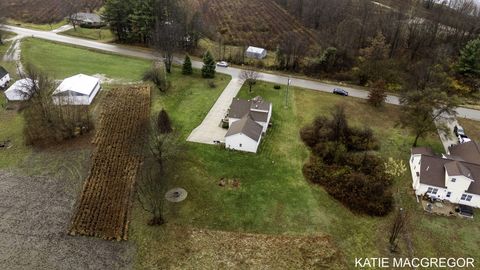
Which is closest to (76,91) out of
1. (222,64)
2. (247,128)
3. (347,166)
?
(247,128)

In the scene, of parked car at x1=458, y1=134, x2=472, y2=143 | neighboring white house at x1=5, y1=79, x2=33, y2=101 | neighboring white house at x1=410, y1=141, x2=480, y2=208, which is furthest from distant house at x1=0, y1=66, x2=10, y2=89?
parked car at x1=458, y1=134, x2=472, y2=143

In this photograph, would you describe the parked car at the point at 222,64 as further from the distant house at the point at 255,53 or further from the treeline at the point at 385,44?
the treeline at the point at 385,44

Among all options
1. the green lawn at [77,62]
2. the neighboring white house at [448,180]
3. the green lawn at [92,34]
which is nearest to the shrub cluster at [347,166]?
the neighboring white house at [448,180]

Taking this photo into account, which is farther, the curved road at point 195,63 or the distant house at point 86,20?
the distant house at point 86,20

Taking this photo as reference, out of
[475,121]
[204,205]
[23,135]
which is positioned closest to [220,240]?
[204,205]

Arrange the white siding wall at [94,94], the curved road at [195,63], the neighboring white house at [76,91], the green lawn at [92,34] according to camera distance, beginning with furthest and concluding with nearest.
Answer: the green lawn at [92,34] < the curved road at [195,63] < the white siding wall at [94,94] < the neighboring white house at [76,91]

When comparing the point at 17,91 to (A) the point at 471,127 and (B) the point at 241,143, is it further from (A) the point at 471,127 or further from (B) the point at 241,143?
(A) the point at 471,127

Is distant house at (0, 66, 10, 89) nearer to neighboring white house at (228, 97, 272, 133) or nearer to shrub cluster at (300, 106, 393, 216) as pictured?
neighboring white house at (228, 97, 272, 133)
